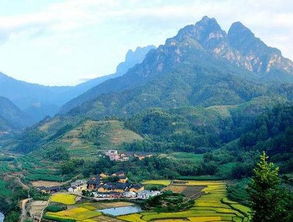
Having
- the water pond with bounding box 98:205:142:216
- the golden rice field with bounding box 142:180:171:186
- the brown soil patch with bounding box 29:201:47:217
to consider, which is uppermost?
the brown soil patch with bounding box 29:201:47:217

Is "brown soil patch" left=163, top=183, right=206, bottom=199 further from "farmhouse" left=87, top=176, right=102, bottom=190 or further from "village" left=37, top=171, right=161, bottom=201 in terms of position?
"farmhouse" left=87, top=176, right=102, bottom=190

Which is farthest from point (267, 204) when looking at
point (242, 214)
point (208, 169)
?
point (208, 169)

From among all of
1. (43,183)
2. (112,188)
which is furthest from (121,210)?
(43,183)

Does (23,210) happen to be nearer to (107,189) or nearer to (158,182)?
(107,189)

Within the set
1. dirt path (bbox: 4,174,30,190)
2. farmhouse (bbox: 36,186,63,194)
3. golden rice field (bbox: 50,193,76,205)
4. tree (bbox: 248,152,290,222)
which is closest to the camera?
tree (bbox: 248,152,290,222)

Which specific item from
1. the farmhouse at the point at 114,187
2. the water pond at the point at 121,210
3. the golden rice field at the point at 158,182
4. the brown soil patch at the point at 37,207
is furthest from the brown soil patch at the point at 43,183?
the water pond at the point at 121,210

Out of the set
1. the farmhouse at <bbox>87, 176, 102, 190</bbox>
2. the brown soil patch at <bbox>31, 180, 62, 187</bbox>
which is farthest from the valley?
the farmhouse at <bbox>87, 176, 102, 190</bbox>
